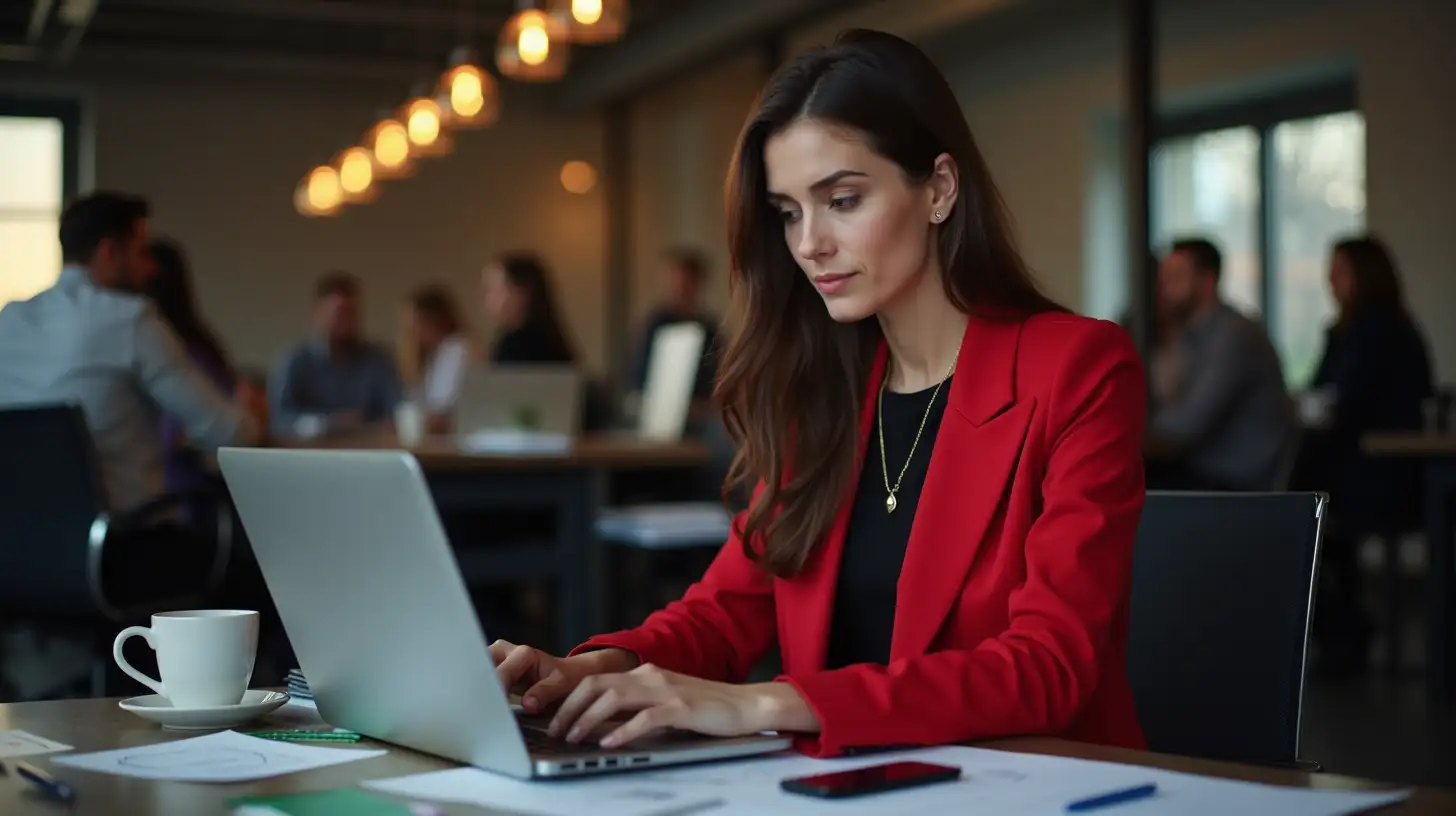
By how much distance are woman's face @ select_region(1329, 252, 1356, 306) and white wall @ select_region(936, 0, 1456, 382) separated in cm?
180

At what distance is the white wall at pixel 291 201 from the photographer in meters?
9.67

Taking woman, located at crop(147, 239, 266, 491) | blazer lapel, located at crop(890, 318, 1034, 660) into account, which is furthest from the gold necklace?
woman, located at crop(147, 239, 266, 491)

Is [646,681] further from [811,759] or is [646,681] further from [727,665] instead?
[727,665]

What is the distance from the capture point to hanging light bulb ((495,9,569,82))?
4803 millimetres

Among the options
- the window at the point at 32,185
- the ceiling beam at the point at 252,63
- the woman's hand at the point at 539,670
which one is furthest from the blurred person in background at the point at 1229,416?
the window at the point at 32,185

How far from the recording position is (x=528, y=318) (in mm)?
5859

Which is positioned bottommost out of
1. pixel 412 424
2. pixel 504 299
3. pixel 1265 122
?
pixel 412 424

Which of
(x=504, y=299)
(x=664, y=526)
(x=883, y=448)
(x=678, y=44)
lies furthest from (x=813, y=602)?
(x=678, y=44)

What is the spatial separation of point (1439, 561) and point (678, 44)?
18.6ft

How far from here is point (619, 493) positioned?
4.89 meters

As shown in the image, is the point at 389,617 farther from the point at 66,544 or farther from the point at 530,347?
the point at 530,347

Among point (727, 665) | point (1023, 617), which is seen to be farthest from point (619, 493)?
point (1023, 617)

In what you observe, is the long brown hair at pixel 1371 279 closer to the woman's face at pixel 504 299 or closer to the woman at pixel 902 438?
the woman's face at pixel 504 299

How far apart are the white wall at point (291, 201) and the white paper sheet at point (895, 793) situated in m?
9.35
